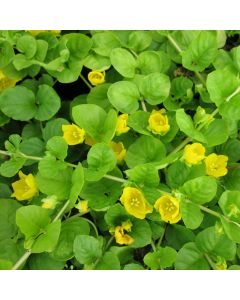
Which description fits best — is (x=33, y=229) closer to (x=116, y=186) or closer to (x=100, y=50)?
(x=116, y=186)

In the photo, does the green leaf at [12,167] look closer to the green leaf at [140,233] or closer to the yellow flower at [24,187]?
the yellow flower at [24,187]

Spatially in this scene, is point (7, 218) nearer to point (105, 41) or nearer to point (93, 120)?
point (93, 120)

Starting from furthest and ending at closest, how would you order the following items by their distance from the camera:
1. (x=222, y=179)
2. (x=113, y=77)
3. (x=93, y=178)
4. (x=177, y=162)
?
(x=113, y=77) < (x=222, y=179) < (x=177, y=162) < (x=93, y=178)

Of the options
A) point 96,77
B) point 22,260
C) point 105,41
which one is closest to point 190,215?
point 22,260

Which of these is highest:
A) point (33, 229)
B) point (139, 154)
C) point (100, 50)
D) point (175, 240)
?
point (100, 50)

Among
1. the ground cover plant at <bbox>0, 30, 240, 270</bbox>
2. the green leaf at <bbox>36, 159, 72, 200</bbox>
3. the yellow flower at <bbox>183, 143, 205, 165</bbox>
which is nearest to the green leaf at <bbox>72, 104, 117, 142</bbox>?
the ground cover plant at <bbox>0, 30, 240, 270</bbox>

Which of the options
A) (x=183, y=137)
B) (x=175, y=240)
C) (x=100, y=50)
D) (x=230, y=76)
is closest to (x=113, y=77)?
(x=100, y=50)

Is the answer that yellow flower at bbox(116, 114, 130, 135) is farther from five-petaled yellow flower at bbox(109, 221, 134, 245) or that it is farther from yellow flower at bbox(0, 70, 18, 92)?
yellow flower at bbox(0, 70, 18, 92)
